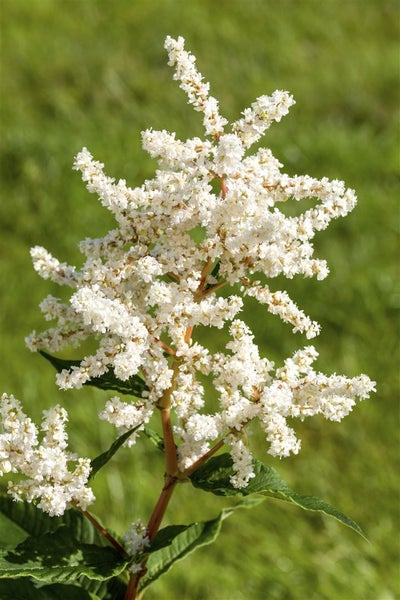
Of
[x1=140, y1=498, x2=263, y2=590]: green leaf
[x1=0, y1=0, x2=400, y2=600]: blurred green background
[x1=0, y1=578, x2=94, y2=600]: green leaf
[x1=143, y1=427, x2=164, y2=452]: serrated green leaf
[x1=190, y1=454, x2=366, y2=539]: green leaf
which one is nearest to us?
[x1=190, y1=454, x2=366, y2=539]: green leaf

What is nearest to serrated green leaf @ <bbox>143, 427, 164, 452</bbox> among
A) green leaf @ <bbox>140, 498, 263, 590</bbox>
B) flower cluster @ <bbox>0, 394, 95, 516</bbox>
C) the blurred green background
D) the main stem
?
the main stem

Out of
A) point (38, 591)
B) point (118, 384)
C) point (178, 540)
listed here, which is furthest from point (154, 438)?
point (38, 591)

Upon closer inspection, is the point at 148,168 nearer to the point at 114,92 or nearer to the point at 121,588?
the point at 114,92

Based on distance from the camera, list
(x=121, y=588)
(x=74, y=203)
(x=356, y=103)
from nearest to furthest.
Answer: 1. (x=121, y=588)
2. (x=74, y=203)
3. (x=356, y=103)

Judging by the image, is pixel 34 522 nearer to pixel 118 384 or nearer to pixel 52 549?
pixel 52 549

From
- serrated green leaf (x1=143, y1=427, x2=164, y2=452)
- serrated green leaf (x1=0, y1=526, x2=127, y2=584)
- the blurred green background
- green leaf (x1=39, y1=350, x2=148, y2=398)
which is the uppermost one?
the blurred green background

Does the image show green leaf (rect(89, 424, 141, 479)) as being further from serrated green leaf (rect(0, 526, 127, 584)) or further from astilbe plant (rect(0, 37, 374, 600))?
serrated green leaf (rect(0, 526, 127, 584))

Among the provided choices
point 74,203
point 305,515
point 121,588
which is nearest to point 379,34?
point 74,203
